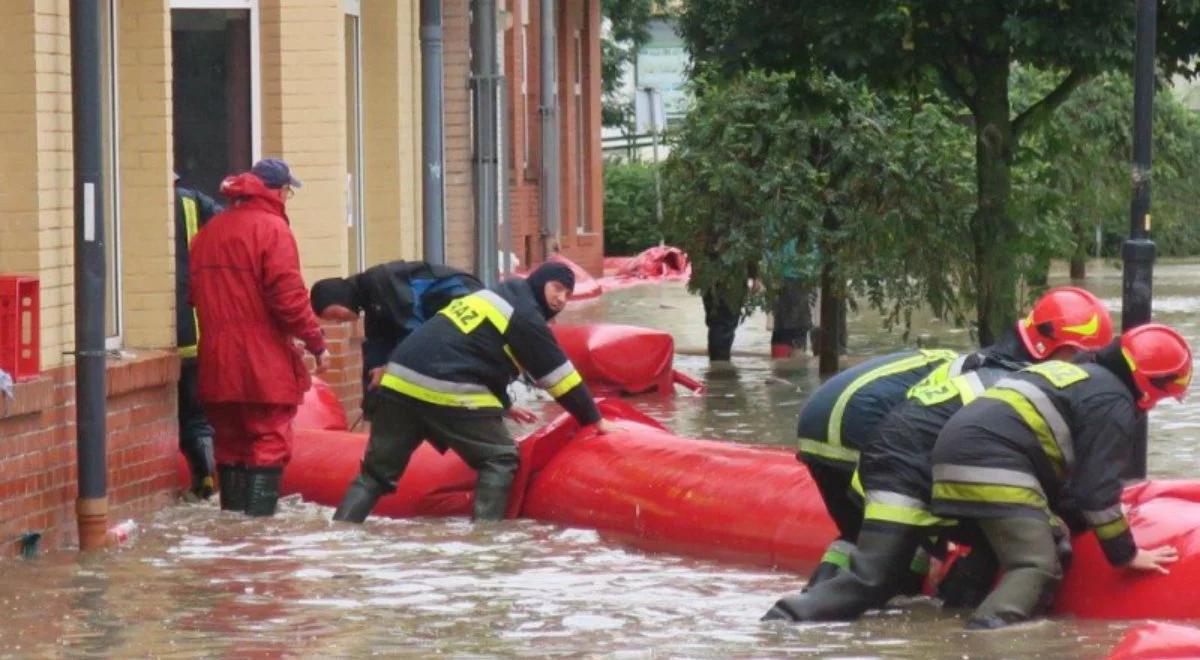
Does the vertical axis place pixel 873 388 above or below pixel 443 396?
above

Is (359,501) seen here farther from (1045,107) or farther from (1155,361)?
(1045,107)

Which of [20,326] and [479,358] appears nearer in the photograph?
[20,326]

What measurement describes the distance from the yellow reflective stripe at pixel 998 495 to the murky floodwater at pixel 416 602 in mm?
428

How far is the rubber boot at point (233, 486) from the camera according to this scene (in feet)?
39.2

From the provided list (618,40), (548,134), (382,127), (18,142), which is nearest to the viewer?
(18,142)

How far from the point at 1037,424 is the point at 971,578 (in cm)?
72

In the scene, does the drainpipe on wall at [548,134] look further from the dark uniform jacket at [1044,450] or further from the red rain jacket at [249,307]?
the dark uniform jacket at [1044,450]

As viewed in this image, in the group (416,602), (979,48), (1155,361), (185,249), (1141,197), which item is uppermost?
(979,48)

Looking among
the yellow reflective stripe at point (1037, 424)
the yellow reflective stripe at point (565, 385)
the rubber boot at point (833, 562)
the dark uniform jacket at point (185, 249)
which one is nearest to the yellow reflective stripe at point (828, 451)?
the rubber boot at point (833, 562)

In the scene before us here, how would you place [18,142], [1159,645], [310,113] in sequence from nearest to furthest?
[1159,645]
[18,142]
[310,113]

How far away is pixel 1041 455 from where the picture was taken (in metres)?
8.80

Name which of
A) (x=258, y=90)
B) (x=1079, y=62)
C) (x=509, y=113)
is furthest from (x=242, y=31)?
(x=509, y=113)

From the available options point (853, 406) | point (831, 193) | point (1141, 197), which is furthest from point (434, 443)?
point (831, 193)

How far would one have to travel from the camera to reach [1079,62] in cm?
1512
